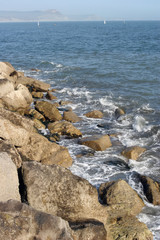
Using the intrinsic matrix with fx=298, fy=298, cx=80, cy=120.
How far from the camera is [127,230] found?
28.2ft

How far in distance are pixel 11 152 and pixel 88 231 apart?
3.53 meters

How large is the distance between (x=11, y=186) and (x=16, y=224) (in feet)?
4.93

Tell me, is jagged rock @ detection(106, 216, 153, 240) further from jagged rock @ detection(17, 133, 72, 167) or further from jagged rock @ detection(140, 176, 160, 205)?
jagged rock @ detection(17, 133, 72, 167)

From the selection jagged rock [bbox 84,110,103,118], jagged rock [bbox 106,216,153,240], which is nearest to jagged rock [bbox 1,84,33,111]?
jagged rock [bbox 84,110,103,118]

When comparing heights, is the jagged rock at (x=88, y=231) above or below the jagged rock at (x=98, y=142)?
above

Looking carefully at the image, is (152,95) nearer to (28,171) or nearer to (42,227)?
(28,171)

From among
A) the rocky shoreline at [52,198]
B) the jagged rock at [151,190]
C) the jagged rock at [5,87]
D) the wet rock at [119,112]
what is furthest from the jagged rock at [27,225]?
the wet rock at [119,112]

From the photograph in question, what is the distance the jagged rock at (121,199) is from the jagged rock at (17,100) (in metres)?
9.39

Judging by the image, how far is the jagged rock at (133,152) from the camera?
1373cm

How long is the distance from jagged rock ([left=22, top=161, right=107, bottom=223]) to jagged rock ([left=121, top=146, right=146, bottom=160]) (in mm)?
5299

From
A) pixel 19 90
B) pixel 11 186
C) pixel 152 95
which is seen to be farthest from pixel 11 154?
pixel 152 95

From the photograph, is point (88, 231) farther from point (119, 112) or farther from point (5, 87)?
point (119, 112)

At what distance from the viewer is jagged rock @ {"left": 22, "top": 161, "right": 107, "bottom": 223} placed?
27.0 feet

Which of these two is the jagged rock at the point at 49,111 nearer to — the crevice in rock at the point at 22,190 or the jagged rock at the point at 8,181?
the crevice in rock at the point at 22,190
